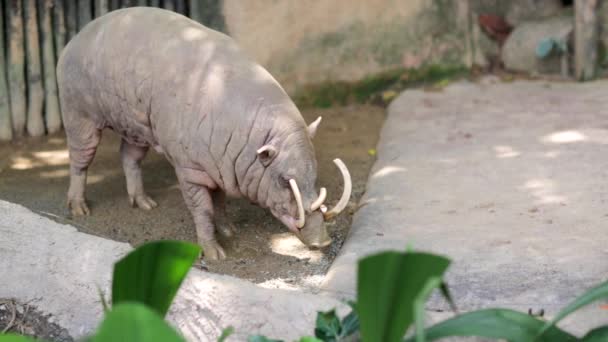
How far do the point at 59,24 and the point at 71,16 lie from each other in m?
0.11

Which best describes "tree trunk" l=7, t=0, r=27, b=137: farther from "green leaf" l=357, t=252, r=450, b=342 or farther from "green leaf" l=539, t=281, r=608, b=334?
"green leaf" l=539, t=281, r=608, b=334

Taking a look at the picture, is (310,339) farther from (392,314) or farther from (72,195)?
(72,195)

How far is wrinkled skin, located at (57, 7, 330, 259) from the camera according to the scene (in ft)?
16.1

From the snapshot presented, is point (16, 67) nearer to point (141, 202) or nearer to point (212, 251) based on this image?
point (141, 202)

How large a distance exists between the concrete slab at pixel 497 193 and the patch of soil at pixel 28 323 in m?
1.24

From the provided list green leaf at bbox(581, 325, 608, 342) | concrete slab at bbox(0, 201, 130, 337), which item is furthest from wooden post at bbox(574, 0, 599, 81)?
concrete slab at bbox(0, 201, 130, 337)

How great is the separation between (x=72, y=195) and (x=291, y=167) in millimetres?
1716

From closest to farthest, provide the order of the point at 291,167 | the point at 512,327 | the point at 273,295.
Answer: the point at 512,327, the point at 273,295, the point at 291,167

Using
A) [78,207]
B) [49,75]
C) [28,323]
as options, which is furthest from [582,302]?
[49,75]

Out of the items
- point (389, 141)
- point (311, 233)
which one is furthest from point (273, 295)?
point (389, 141)

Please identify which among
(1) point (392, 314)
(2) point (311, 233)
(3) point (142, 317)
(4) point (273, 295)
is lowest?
(2) point (311, 233)

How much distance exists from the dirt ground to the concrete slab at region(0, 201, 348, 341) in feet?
3.76

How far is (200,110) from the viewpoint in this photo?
499 centimetres

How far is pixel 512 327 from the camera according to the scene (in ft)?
10.1
